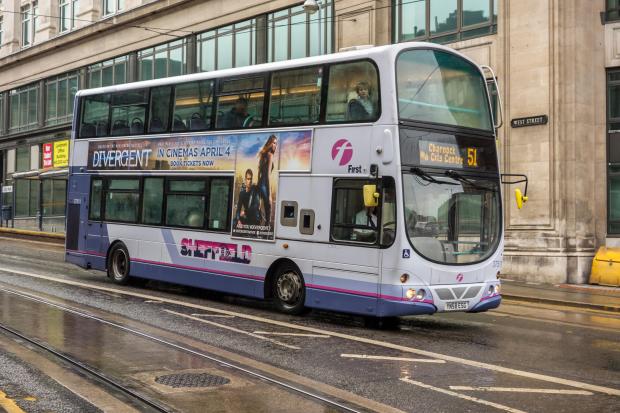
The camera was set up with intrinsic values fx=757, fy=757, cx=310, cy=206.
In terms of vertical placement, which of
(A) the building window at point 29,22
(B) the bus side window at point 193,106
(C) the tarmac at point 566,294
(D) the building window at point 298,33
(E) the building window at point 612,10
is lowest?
(C) the tarmac at point 566,294

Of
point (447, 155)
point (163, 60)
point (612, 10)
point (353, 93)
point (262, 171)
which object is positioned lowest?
point (262, 171)

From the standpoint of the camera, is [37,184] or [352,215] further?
[37,184]

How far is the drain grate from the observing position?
7414 mm

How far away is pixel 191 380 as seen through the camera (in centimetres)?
761

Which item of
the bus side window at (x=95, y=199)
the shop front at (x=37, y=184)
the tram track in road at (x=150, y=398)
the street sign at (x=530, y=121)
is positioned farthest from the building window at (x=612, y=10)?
A: the shop front at (x=37, y=184)

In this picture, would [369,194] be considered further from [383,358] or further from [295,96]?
[295,96]

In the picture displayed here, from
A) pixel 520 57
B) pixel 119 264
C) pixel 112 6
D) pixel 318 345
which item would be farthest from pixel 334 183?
pixel 112 6

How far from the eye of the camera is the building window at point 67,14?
42.0m

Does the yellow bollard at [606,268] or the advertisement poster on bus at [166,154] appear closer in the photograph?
the advertisement poster on bus at [166,154]

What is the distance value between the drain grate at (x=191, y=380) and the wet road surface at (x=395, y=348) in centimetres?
29

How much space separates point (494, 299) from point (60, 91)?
36.3 m

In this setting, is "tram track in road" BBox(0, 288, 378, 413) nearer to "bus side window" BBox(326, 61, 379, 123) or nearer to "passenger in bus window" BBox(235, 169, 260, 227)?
"passenger in bus window" BBox(235, 169, 260, 227)

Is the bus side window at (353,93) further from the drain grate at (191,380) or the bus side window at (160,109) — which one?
the drain grate at (191,380)

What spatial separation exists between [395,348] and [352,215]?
8.09ft
